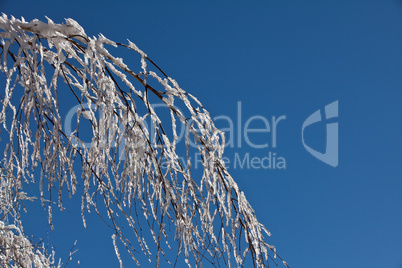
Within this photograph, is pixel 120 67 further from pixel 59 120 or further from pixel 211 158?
pixel 211 158

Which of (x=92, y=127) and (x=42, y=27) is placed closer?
(x=42, y=27)

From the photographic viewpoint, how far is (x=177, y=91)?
4.08 ft

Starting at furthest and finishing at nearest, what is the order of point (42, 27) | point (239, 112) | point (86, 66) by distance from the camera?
1. point (239, 112)
2. point (42, 27)
3. point (86, 66)

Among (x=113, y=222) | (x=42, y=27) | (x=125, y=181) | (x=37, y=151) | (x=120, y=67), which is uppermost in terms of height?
(x=42, y=27)

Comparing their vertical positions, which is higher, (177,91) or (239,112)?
(239,112)

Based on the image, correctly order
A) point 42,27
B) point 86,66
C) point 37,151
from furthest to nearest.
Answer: point 37,151 → point 42,27 → point 86,66

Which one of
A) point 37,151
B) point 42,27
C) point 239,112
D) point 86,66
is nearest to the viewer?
point 86,66

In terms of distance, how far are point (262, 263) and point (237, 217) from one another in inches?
8.0

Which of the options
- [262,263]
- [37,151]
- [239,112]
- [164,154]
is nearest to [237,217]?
[262,263]

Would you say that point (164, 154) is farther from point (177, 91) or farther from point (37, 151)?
point (37, 151)

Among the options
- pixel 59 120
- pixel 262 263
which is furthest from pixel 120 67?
pixel 262 263

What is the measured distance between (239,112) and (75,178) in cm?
361

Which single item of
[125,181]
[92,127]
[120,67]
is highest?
[120,67]

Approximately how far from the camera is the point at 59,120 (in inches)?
46.9
